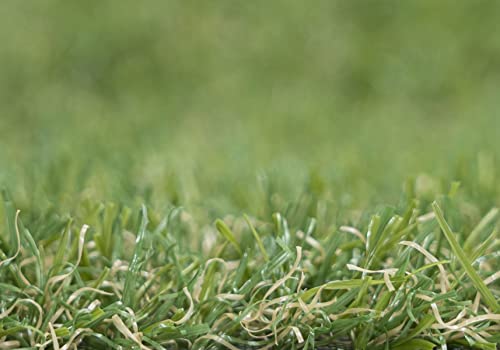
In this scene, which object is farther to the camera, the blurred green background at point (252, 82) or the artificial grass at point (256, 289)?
the blurred green background at point (252, 82)

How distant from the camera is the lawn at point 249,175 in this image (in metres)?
0.78

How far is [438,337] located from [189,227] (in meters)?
0.49

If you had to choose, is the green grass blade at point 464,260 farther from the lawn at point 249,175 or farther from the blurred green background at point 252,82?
the blurred green background at point 252,82

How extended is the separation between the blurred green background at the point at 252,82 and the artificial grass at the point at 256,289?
0.77m

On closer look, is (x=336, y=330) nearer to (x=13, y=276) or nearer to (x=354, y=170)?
(x=13, y=276)

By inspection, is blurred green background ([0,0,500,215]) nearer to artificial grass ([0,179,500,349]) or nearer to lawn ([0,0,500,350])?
lawn ([0,0,500,350])

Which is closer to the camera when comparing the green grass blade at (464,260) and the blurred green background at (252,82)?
the green grass blade at (464,260)

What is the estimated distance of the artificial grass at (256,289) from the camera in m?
0.76

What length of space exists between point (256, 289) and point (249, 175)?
73 centimetres

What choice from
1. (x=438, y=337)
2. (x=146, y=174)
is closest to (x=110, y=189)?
(x=146, y=174)

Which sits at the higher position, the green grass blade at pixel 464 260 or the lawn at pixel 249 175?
the green grass blade at pixel 464 260

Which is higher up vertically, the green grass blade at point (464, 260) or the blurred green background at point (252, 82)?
the green grass blade at point (464, 260)


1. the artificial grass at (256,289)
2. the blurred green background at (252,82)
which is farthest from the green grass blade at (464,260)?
the blurred green background at (252,82)

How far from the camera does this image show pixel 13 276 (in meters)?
0.83
